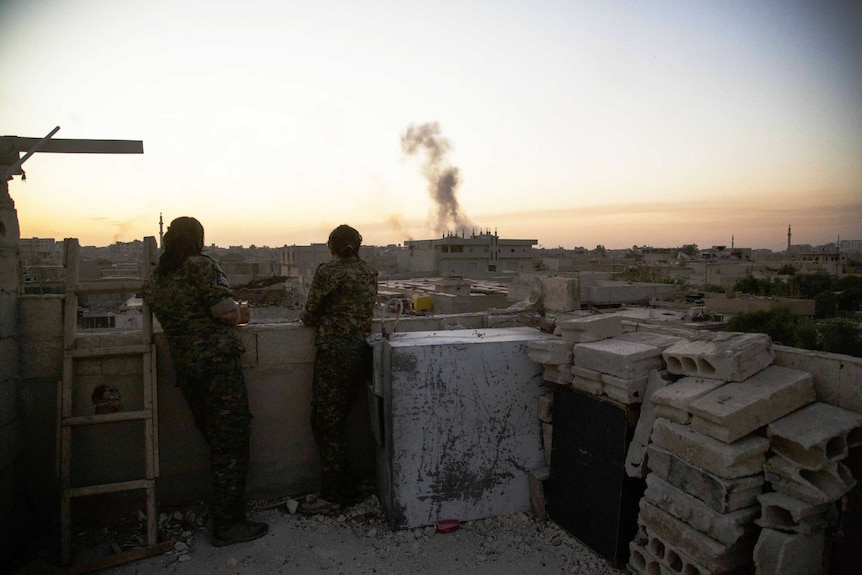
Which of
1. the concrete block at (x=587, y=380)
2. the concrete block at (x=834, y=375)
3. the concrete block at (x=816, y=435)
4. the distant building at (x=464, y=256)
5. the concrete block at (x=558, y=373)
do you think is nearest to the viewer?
the concrete block at (x=816, y=435)

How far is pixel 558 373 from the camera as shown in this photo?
363 centimetres

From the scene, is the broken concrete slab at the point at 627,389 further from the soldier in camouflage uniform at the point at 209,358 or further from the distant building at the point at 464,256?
the distant building at the point at 464,256

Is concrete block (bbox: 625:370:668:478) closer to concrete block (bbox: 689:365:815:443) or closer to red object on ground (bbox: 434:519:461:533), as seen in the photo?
concrete block (bbox: 689:365:815:443)

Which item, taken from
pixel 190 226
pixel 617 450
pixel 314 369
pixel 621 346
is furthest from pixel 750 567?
pixel 190 226

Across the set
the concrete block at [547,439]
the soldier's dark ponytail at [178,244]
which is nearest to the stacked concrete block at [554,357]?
the concrete block at [547,439]

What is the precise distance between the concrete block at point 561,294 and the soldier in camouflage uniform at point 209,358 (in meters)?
2.55

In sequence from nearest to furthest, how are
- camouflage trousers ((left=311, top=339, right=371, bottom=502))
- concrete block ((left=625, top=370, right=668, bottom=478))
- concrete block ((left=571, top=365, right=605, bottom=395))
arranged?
concrete block ((left=625, top=370, right=668, bottom=478))
concrete block ((left=571, top=365, right=605, bottom=395))
camouflage trousers ((left=311, top=339, right=371, bottom=502))

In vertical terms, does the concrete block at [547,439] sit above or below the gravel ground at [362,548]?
above

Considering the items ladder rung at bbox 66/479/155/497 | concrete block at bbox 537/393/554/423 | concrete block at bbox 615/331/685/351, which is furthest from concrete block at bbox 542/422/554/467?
ladder rung at bbox 66/479/155/497

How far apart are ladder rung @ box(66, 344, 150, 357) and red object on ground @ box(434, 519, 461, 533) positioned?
2.34 m

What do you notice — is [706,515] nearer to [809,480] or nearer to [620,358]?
[809,480]

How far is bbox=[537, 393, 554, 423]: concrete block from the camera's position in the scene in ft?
12.3

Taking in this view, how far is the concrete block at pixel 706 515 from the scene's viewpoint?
242cm

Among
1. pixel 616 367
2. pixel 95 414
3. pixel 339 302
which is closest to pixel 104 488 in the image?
pixel 95 414
